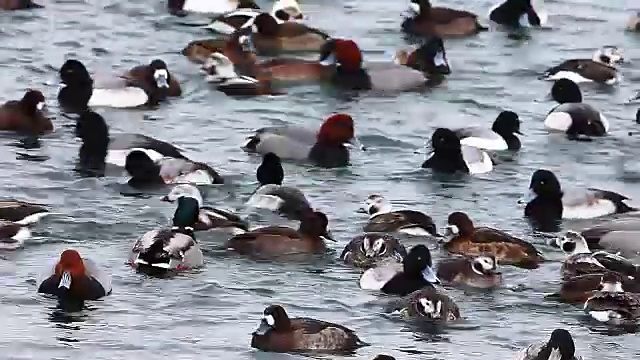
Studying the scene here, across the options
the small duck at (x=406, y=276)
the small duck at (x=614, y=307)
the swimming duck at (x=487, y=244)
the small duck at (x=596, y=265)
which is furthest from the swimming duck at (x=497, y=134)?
the small duck at (x=614, y=307)

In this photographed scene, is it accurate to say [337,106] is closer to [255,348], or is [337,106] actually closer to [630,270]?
[630,270]

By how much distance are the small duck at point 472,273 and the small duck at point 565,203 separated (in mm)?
2520

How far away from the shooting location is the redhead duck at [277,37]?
88.8ft

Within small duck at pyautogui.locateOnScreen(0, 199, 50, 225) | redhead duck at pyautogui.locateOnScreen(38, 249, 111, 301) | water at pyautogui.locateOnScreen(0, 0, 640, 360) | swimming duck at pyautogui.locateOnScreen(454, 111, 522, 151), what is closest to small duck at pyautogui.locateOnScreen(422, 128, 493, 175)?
water at pyautogui.locateOnScreen(0, 0, 640, 360)

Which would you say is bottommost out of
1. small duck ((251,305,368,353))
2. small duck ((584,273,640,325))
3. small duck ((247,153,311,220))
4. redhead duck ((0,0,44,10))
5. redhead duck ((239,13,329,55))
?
small duck ((251,305,368,353))

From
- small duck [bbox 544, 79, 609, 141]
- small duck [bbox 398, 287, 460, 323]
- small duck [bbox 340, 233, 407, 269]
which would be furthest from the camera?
small duck [bbox 544, 79, 609, 141]

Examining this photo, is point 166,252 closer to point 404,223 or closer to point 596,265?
point 404,223

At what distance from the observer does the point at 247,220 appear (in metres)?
18.6

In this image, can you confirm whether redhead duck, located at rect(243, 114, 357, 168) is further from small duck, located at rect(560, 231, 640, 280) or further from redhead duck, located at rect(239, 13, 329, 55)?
redhead duck, located at rect(239, 13, 329, 55)

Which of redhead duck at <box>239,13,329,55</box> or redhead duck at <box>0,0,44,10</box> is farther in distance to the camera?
redhead duck at <box>0,0,44,10</box>

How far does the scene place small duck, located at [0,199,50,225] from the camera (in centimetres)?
1778

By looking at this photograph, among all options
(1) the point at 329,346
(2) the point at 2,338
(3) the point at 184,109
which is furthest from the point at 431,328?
(3) the point at 184,109

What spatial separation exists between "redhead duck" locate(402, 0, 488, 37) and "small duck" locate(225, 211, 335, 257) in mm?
10798

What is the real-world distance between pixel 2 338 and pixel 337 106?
9.75 m
